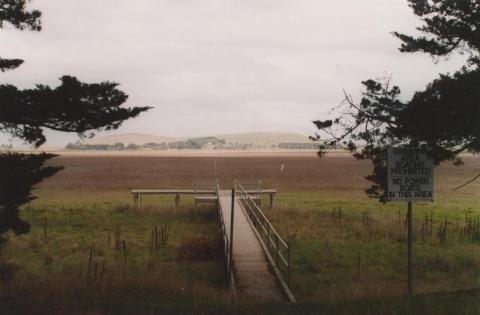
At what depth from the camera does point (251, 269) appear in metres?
11.4

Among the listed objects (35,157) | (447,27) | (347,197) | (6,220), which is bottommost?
(347,197)

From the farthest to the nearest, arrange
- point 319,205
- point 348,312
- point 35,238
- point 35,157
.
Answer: point 319,205 → point 35,238 → point 35,157 → point 348,312

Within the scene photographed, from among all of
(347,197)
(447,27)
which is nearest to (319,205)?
(347,197)

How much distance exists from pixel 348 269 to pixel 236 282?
400 cm

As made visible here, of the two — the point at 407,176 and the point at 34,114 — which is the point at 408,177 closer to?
the point at 407,176

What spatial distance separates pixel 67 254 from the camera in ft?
48.3

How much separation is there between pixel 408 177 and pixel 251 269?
4855mm

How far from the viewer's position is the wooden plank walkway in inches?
377

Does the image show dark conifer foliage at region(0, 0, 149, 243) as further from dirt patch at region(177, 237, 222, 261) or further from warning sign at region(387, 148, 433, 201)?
dirt patch at region(177, 237, 222, 261)

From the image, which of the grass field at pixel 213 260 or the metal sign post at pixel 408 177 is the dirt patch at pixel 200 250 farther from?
the metal sign post at pixel 408 177

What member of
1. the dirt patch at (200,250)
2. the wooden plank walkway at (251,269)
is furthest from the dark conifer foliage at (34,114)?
the dirt patch at (200,250)

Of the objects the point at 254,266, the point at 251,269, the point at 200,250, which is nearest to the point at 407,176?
the point at 251,269

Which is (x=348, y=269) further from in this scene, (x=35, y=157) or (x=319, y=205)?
(x=319, y=205)

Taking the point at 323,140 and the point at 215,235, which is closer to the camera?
the point at 323,140
